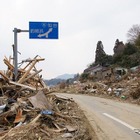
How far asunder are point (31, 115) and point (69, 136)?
1988mm

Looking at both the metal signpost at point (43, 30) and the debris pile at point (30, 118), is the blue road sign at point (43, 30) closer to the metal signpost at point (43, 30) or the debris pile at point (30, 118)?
the metal signpost at point (43, 30)

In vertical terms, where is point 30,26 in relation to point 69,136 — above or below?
above

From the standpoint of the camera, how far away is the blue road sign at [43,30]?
1477cm

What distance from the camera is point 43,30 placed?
1488 centimetres

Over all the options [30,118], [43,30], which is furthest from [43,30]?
[30,118]

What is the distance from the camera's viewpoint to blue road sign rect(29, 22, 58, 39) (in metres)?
14.8

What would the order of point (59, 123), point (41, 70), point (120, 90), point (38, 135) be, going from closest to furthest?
1. point (38, 135)
2. point (59, 123)
3. point (41, 70)
4. point (120, 90)

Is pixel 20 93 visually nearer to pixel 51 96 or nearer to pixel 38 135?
pixel 51 96

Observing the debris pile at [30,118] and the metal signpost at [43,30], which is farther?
the metal signpost at [43,30]

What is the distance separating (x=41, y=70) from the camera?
1516 cm

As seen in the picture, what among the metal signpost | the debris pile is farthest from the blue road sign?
the debris pile

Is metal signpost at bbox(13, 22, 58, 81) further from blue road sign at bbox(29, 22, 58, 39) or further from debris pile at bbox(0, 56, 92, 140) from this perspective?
debris pile at bbox(0, 56, 92, 140)


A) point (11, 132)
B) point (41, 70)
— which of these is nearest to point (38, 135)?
point (11, 132)

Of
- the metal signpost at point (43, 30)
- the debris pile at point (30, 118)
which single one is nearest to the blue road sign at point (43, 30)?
the metal signpost at point (43, 30)
